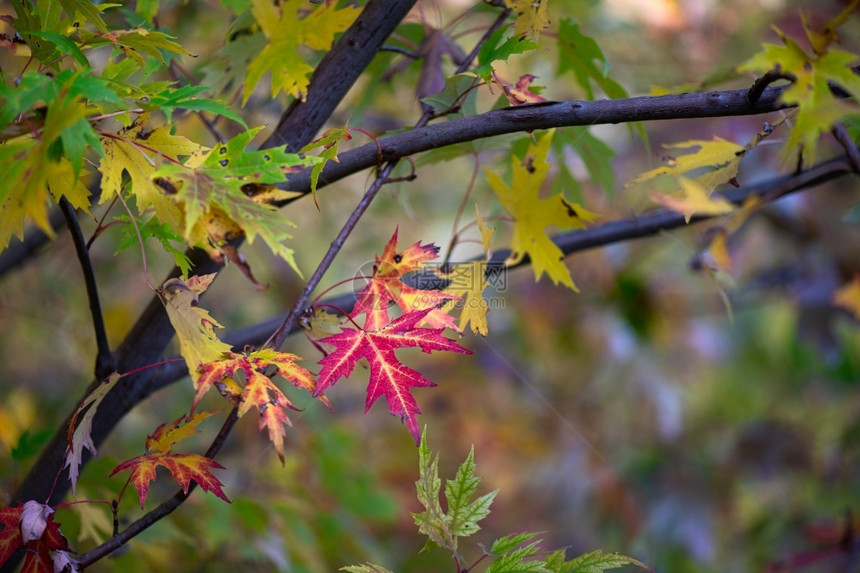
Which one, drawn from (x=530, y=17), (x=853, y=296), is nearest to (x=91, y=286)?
(x=530, y=17)

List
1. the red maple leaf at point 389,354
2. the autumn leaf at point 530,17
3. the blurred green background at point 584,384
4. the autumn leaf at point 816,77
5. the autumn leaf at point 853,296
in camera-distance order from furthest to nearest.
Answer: the blurred green background at point 584,384 → the autumn leaf at point 853,296 → the autumn leaf at point 530,17 → the red maple leaf at point 389,354 → the autumn leaf at point 816,77

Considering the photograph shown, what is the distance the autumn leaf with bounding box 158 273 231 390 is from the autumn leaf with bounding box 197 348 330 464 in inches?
0.5

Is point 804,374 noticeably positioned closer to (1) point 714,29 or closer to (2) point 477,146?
(1) point 714,29

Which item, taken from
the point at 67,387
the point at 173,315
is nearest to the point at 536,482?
the point at 67,387

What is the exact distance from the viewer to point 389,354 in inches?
27.0

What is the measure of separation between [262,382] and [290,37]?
0.42m

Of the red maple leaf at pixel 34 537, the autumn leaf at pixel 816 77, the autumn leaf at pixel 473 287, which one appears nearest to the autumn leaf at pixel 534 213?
the autumn leaf at pixel 473 287

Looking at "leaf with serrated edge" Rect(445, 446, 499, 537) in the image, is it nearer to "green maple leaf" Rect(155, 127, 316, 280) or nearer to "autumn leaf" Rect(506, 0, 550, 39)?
"green maple leaf" Rect(155, 127, 316, 280)

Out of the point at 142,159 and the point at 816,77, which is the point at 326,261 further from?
the point at 816,77

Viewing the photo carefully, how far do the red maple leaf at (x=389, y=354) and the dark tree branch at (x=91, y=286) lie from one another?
0.29 m

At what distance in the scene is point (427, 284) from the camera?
89 cm

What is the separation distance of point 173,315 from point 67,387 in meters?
2.18

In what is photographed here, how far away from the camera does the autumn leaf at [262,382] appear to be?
628 mm

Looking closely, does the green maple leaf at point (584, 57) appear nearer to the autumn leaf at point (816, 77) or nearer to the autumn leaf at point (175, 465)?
the autumn leaf at point (816, 77)
